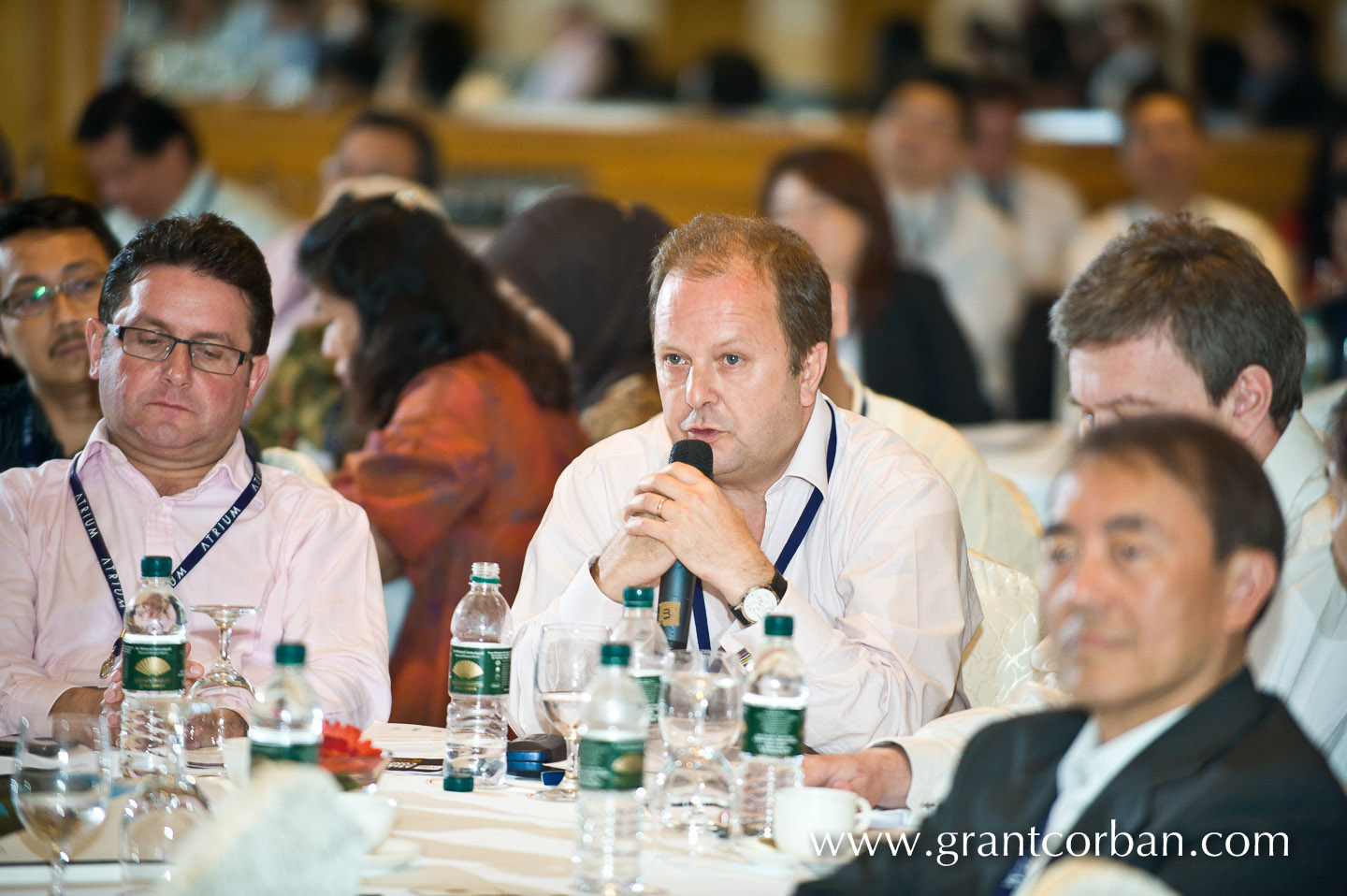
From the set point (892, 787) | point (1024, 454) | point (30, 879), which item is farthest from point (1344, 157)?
point (30, 879)

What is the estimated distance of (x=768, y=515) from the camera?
2.50 m

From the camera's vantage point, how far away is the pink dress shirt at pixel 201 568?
2441mm

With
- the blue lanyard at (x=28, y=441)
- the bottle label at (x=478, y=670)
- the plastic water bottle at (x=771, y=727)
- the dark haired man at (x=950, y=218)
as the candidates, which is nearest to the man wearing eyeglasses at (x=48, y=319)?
the blue lanyard at (x=28, y=441)

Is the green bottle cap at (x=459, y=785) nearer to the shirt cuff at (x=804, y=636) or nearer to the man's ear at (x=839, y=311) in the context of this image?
the shirt cuff at (x=804, y=636)

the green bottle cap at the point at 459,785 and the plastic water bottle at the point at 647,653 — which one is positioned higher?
the plastic water bottle at the point at 647,653

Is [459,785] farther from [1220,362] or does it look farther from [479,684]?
[1220,362]

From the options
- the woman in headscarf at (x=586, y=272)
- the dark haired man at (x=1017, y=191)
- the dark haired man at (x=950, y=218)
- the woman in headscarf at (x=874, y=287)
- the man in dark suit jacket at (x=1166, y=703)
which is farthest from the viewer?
the dark haired man at (x=1017, y=191)

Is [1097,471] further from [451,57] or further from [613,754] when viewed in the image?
[451,57]

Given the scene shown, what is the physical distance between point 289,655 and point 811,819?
0.64 metres

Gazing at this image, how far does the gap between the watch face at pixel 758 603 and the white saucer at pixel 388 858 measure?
649mm

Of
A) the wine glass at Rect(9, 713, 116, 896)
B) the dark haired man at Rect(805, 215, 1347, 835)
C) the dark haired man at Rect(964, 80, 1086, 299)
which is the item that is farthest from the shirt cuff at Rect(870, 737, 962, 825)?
the dark haired man at Rect(964, 80, 1086, 299)

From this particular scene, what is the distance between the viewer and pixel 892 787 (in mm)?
1982

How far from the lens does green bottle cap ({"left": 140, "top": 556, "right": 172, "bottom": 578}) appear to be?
6.55 ft

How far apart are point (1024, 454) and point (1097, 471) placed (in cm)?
345
